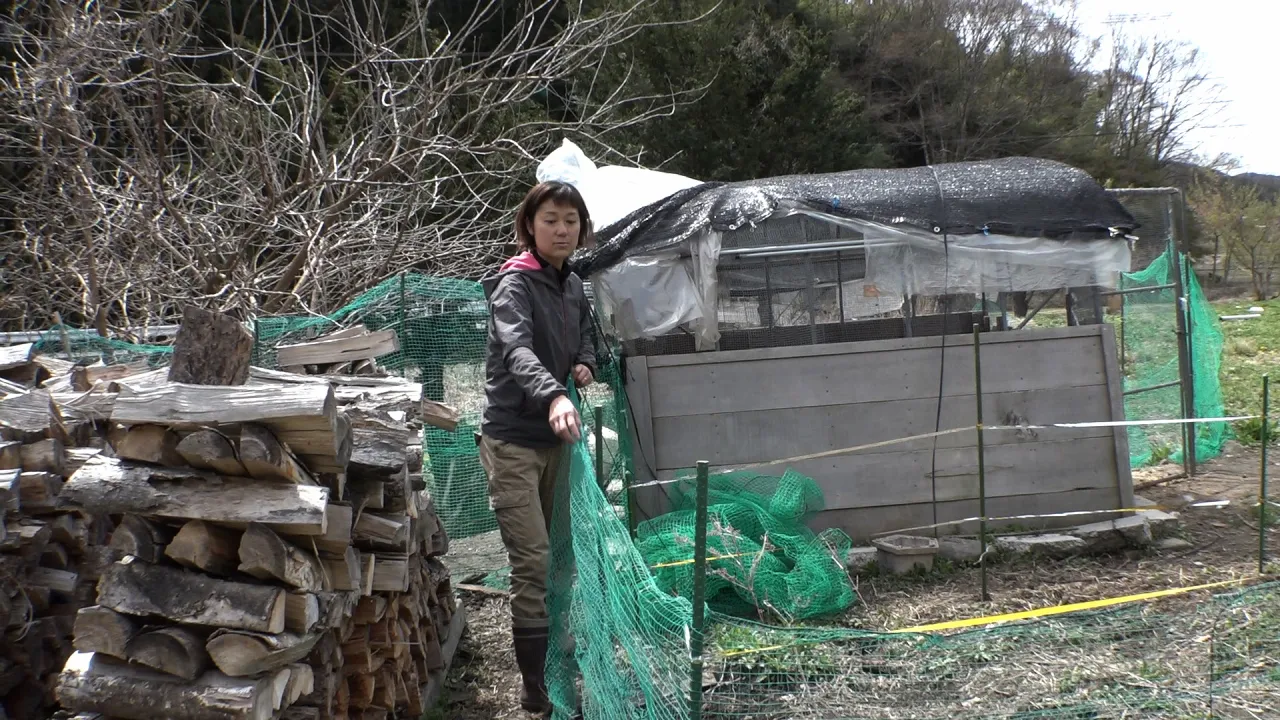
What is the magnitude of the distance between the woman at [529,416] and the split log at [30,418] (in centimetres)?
170

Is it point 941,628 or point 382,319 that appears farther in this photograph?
point 382,319

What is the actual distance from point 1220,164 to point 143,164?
35.0m

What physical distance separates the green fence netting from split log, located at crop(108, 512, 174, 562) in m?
1.26

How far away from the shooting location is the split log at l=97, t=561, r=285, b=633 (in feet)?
8.50

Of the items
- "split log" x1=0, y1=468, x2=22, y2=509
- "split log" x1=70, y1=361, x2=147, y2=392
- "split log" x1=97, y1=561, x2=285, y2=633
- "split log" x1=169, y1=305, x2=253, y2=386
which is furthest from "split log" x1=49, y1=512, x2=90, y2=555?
"split log" x1=169, y1=305, x2=253, y2=386

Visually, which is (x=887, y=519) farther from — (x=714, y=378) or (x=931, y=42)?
(x=931, y=42)

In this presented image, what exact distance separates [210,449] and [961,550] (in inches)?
173

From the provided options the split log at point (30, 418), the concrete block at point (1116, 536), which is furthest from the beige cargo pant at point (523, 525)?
the concrete block at point (1116, 536)

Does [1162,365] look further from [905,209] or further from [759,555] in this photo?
[759,555]

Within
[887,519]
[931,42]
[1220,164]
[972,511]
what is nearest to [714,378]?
[887,519]

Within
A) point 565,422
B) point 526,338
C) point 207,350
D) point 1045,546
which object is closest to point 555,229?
point 526,338

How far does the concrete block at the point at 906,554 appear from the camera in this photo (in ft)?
17.9

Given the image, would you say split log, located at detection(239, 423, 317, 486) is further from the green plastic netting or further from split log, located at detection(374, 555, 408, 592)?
the green plastic netting

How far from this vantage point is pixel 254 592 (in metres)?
2.62
